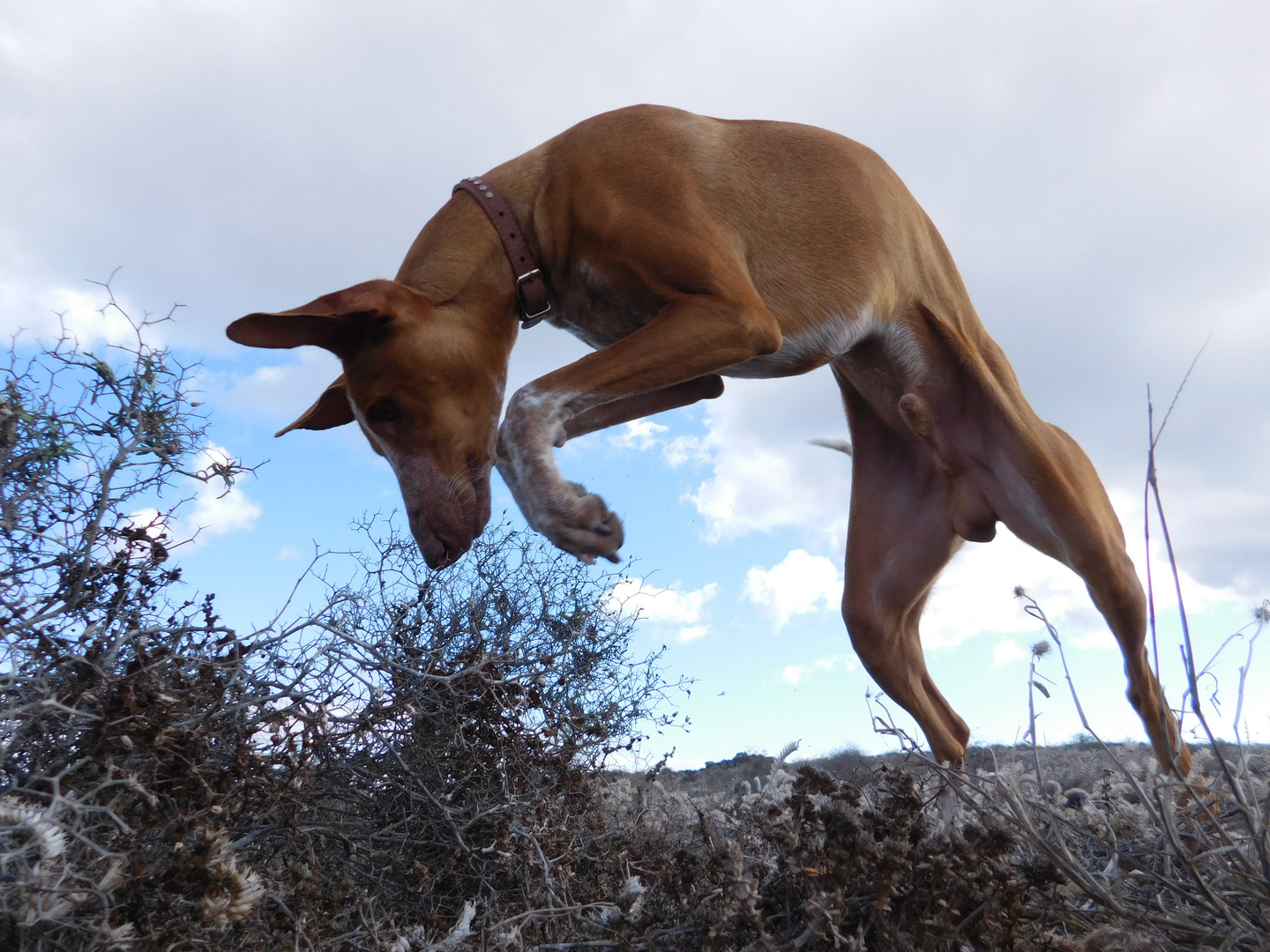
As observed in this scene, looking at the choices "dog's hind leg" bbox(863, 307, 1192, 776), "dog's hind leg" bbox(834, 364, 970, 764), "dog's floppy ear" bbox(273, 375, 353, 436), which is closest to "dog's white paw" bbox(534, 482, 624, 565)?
"dog's floppy ear" bbox(273, 375, 353, 436)

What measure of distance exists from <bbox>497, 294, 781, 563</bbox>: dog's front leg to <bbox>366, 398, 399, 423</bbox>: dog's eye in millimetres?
514

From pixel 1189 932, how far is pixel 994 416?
186 cm

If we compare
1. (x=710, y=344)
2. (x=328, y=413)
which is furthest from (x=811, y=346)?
(x=328, y=413)

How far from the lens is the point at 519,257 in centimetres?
268

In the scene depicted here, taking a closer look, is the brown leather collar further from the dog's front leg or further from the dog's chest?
the dog's front leg

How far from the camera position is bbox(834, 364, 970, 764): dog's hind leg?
10.9ft

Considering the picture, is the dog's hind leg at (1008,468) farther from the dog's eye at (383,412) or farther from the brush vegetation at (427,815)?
the dog's eye at (383,412)

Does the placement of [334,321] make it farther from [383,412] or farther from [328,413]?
[328,413]

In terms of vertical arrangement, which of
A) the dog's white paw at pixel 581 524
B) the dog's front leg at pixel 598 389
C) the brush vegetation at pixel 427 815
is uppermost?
the dog's front leg at pixel 598 389

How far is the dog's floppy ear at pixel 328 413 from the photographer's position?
9.47 feet

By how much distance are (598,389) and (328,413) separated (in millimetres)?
1166

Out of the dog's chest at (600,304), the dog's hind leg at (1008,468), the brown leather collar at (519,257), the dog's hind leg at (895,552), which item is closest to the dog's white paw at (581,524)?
the dog's chest at (600,304)

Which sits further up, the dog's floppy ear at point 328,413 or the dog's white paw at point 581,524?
the dog's floppy ear at point 328,413

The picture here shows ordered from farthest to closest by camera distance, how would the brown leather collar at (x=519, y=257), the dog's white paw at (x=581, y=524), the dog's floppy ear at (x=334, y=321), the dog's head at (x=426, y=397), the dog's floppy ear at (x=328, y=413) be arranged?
the dog's floppy ear at (x=328, y=413) → the brown leather collar at (x=519, y=257) → the dog's head at (x=426, y=397) → the dog's floppy ear at (x=334, y=321) → the dog's white paw at (x=581, y=524)
